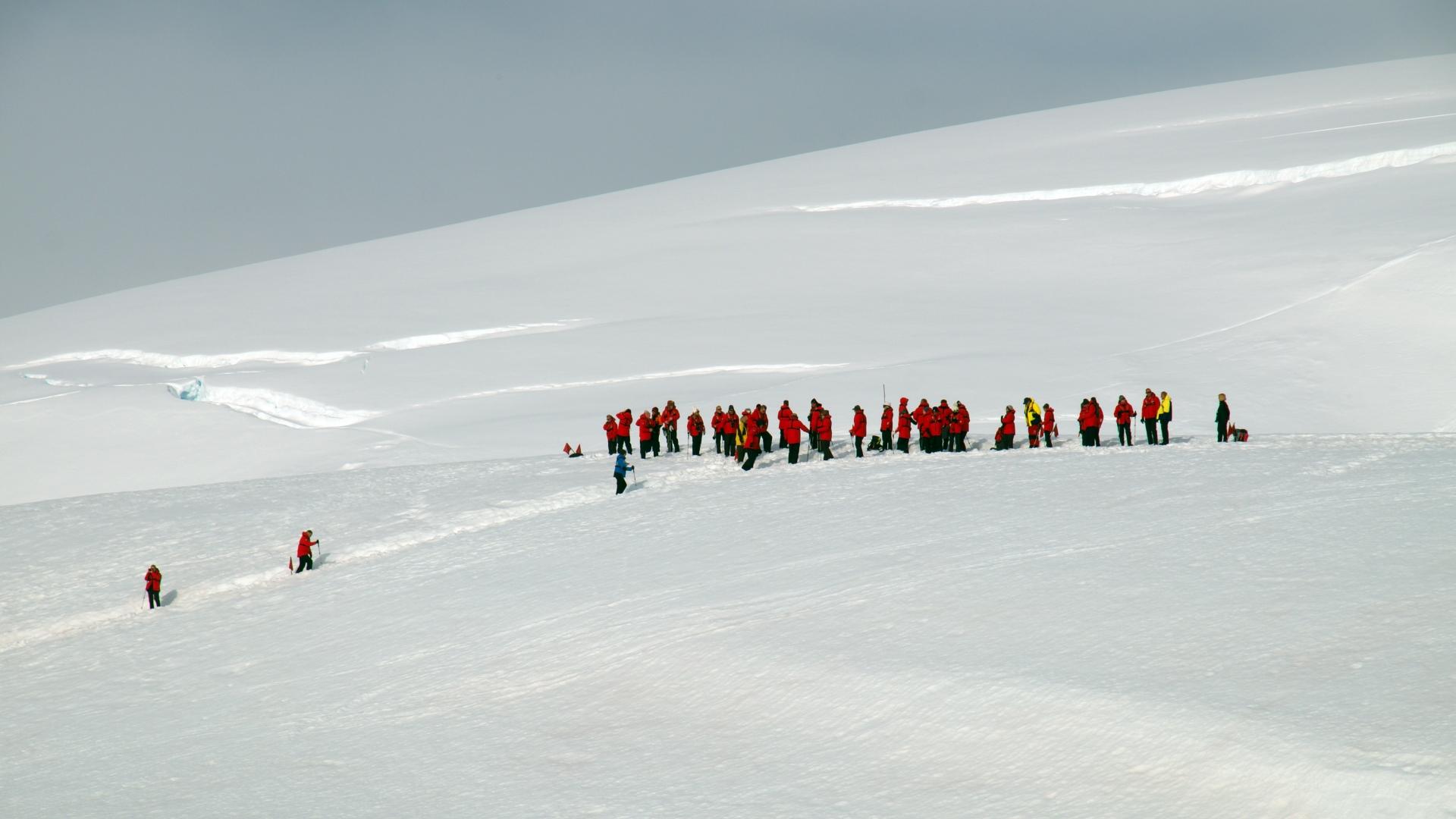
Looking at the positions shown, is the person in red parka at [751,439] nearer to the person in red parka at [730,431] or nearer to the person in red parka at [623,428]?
the person in red parka at [730,431]

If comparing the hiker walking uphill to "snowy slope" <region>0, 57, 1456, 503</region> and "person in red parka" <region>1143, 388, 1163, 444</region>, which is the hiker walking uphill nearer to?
"snowy slope" <region>0, 57, 1456, 503</region>

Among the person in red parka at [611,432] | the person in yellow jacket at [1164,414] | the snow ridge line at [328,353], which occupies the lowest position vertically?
the person in yellow jacket at [1164,414]

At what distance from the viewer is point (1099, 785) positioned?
812 centimetres

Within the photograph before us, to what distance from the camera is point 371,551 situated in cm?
1747

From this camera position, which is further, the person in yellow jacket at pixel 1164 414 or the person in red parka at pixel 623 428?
the person in red parka at pixel 623 428

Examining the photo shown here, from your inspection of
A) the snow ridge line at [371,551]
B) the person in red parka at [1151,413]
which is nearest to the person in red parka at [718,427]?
the snow ridge line at [371,551]

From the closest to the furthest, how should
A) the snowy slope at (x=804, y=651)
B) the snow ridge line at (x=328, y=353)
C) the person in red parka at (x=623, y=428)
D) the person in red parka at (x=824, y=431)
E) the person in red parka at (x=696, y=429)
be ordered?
the snowy slope at (x=804, y=651) → the person in red parka at (x=824, y=431) → the person in red parka at (x=623, y=428) → the person in red parka at (x=696, y=429) → the snow ridge line at (x=328, y=353)

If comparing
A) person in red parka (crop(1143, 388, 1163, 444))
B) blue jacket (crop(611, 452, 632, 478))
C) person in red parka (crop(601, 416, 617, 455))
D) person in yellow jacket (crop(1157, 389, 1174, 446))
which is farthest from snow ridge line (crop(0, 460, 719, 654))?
person in yellow jacket (crop(1157, 389, 1174, 446))

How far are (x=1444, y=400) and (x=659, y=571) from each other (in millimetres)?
14861

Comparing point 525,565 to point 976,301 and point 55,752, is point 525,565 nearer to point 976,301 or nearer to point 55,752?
point 55,752

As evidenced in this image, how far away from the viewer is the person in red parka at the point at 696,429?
21.1 meters

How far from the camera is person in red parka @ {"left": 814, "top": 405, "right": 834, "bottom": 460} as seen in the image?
63.7 feet

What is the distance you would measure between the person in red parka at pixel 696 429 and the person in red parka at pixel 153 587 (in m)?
8.77

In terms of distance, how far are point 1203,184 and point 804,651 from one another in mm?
29605
